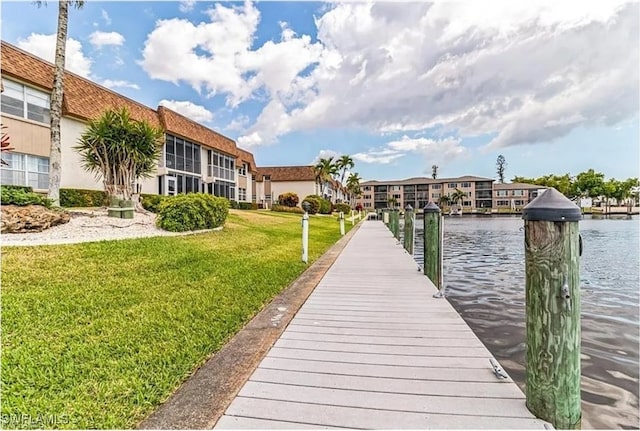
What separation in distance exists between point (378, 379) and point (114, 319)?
10.5 ft

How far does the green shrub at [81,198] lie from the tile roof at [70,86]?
3.61m

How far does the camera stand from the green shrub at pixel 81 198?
16.0 m

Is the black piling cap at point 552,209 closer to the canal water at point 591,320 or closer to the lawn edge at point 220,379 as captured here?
the canal water at point 591,320

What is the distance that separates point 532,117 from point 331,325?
29.6 metres

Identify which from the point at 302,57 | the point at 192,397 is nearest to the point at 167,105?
the point at 302,57

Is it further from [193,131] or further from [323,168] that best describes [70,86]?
[323,168]

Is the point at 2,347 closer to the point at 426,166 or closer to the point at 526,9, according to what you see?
the point at 526,9

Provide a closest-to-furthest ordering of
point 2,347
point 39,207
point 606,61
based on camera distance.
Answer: point 2,347 < point 39,207 < point 606,61

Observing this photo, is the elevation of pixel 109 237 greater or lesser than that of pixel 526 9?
lesser

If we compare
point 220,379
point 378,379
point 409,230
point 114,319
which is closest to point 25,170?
point 114,319

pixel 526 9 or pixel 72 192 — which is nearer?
pixel 526 9

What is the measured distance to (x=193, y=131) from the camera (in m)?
27.1

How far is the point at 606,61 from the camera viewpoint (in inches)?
414

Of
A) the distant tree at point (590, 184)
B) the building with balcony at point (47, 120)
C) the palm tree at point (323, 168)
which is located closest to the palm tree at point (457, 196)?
the distant tree at point (590, 184)
